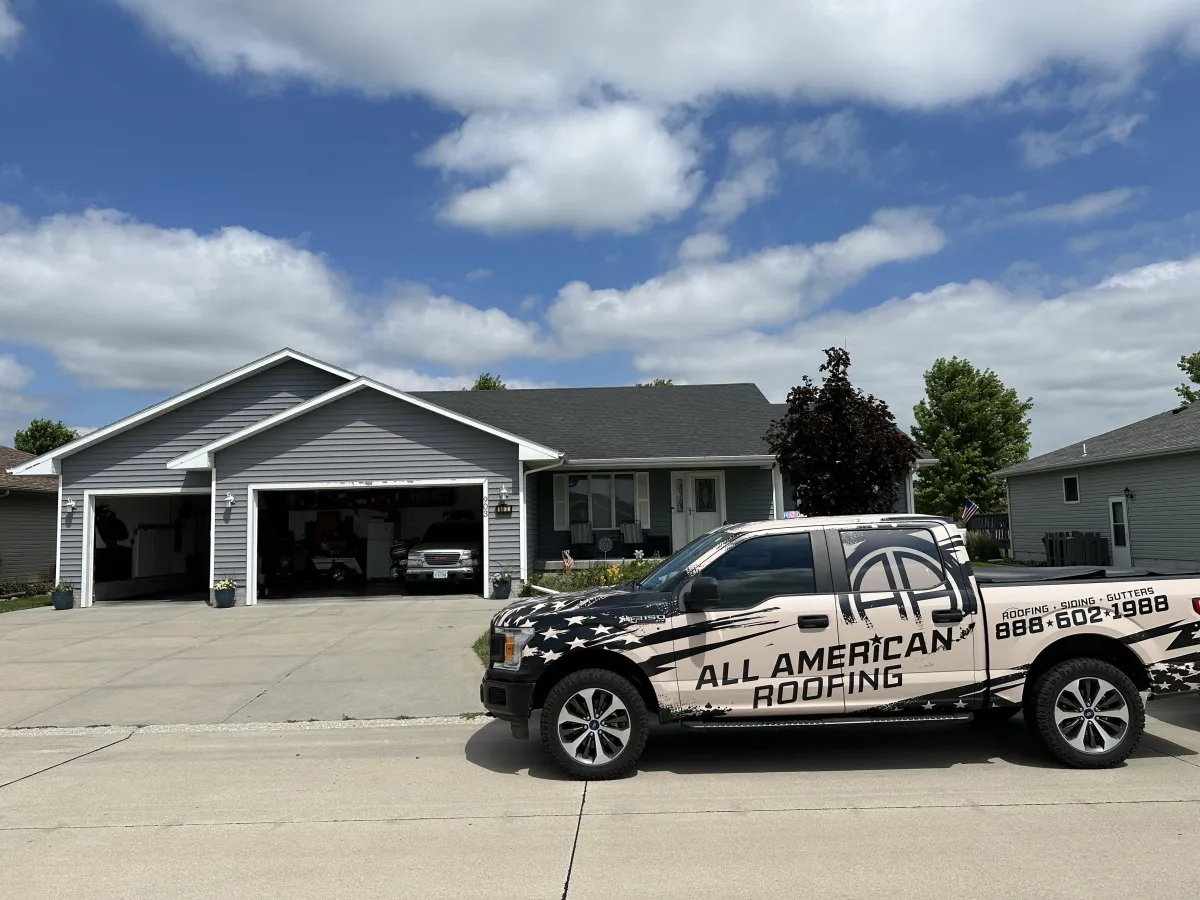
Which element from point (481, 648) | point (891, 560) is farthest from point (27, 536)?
point (891, 560)

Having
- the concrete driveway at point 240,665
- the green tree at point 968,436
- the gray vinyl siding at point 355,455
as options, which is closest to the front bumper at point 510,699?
the concrete driveway at point 240,665

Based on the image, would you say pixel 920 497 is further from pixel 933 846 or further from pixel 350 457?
pixel 933 846

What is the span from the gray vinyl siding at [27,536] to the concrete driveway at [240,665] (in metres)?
8.02

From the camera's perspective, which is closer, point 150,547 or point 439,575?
point 439,575

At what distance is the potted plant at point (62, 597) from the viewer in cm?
1862

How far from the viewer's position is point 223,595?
17.9 metres

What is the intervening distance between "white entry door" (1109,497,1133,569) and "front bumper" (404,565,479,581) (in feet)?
58.9

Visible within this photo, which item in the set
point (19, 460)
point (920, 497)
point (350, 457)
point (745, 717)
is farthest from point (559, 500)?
point (920, 497)

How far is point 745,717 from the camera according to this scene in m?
6.11

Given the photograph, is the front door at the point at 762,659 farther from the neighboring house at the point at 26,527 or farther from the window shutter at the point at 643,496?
the neighboring house at the point at 26,527

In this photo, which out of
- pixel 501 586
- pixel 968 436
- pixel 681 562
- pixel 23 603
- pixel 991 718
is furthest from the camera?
pixel 968 436

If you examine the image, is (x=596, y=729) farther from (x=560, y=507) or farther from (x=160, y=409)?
(x=160, y=409)

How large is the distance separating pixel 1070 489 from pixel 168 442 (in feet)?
84.0

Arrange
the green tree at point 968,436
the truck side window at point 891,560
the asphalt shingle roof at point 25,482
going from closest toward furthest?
the truck side window at point 891,560, the asphalt shingle roof at point 25,482, the green tree at point 968,436
